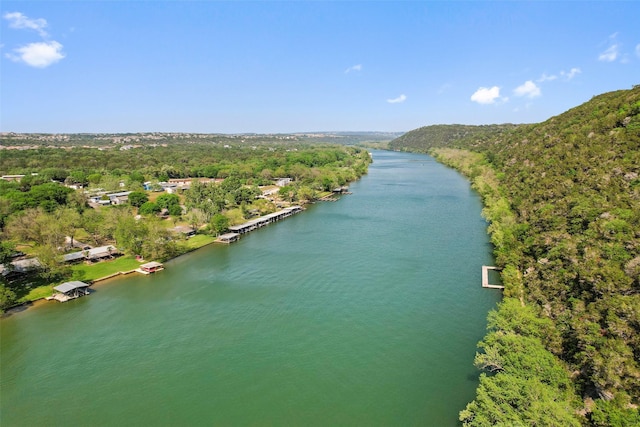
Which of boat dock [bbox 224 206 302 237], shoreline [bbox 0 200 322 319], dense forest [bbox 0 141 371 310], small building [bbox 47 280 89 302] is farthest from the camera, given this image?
boat dock [bbox 224 206 302 237]

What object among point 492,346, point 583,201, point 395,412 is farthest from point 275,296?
point 583,201

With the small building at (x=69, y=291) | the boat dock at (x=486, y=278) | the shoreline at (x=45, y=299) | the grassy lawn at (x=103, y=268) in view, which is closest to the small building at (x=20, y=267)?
the grassy lawn at (x=103, y=268)

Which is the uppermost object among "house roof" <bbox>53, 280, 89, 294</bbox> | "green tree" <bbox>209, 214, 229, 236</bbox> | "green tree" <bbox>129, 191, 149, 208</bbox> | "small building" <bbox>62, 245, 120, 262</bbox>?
"green tree" <bbox>129, 191, 149, 208</bbox>

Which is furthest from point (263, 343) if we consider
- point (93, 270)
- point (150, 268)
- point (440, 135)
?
point (440, 135)

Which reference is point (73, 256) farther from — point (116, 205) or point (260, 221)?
point (260, 221)

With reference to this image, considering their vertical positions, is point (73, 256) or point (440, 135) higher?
point (440, 135)

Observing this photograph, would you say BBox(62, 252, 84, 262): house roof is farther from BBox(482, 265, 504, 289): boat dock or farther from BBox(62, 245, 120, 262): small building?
BBox(482, 265, 504, 289): boat dock

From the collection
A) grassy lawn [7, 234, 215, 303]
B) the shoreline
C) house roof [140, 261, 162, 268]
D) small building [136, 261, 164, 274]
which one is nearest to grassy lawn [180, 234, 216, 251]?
grassy lawn [7, 234, 215, 303]

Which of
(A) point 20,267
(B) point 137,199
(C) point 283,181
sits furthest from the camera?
(C) point 283,181
